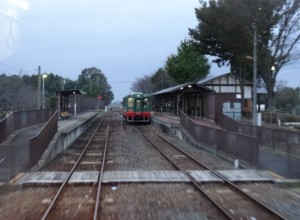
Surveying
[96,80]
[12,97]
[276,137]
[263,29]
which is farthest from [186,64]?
[96,80]

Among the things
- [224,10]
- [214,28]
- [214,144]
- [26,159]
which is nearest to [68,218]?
[26,159]

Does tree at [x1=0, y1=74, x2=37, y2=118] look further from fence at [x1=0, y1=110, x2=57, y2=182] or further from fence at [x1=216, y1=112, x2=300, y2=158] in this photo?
fence at [x1=216, y1=112, x2=300, y2=158]

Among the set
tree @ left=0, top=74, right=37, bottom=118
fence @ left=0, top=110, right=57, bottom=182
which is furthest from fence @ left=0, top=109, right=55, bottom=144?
tree @ left=0, top=74, right=37, bottom=118

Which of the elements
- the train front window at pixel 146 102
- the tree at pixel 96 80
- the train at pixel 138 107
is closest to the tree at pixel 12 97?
the train at pixel 138 107

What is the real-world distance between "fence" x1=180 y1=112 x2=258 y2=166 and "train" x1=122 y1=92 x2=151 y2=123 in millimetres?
22842

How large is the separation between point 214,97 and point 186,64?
36.2 meters

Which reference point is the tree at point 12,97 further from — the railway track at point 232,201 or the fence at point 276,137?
the railway track at point 232,201

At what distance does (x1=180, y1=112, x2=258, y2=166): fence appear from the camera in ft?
53.9

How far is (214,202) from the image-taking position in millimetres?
10633

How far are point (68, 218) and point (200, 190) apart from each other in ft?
13.5

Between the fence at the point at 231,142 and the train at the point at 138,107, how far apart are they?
74.9ft

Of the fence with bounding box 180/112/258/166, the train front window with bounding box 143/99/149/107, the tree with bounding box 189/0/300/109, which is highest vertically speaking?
the tree with bounding box 189/0/300/109

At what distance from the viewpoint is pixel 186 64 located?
80.0 metres

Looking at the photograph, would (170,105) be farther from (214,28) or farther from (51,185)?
(51,185)
